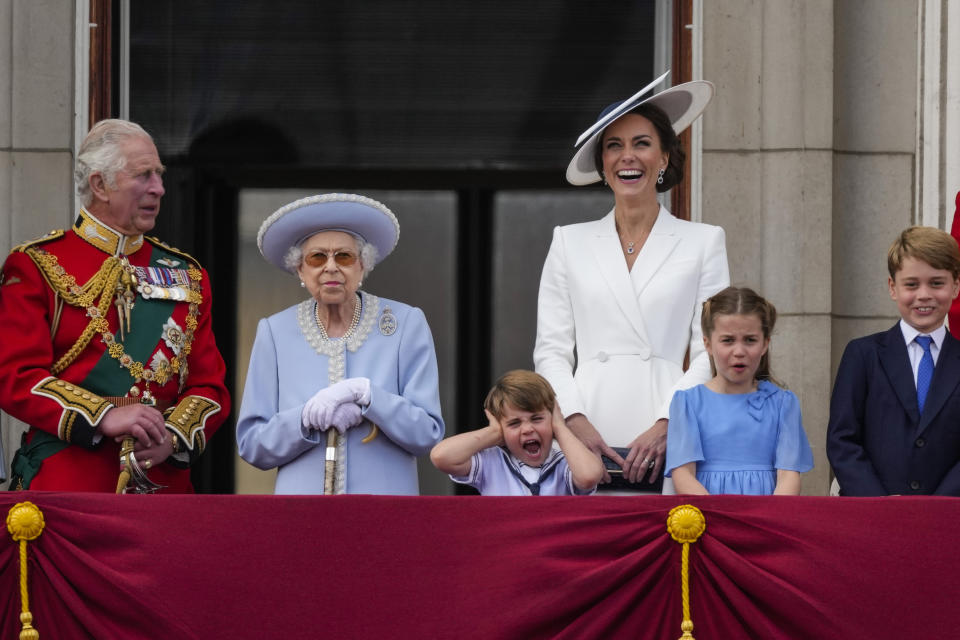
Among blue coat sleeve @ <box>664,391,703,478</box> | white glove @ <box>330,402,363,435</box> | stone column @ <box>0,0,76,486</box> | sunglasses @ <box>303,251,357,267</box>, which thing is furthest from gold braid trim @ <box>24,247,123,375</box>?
stone column @ <box>0,0,76,486</box>

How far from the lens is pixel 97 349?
4344 millimetres

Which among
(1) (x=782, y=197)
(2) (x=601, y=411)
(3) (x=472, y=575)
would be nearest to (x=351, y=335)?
(2) (x=601, y=411)

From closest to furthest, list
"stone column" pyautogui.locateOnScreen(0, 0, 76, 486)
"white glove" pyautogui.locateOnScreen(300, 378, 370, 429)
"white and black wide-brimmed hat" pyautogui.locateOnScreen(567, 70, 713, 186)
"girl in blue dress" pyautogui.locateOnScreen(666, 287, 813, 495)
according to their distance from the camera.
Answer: "girl in blue dress" pyautogui.locateOnScreen(666, 287, 813, 495), "white glove" pyautogui.locateOnScreen(300, 378, 370, 429), "white and black wide-brimmed hat" pyautogui.locateOnScreen(567, 70, 713, 186), "stone column" pyautogui.locateOnScreen(0, 0, 76, 486)

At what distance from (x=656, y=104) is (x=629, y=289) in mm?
625

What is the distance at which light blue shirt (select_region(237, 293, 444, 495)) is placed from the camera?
4.26m

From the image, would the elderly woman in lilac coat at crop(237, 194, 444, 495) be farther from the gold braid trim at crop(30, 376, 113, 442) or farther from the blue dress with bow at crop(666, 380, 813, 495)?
the blue dress with bow at crop(666, 380, 813, 495)

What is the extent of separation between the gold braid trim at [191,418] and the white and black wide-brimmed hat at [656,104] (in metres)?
1.39

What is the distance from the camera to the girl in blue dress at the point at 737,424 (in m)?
4.09

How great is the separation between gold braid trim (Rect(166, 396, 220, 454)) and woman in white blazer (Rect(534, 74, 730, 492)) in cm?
103

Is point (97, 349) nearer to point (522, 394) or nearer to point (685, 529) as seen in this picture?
point (522, 394)

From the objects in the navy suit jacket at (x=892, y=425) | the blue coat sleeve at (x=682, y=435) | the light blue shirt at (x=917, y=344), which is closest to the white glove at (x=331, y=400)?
the blue coat sleeve at (x=682, y=435)

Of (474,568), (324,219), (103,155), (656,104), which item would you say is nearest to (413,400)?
(324,219)

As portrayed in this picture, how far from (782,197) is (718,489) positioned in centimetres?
257

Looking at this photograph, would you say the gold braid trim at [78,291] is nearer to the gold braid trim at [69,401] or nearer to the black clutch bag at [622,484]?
the gold braid trim at [69,401]
